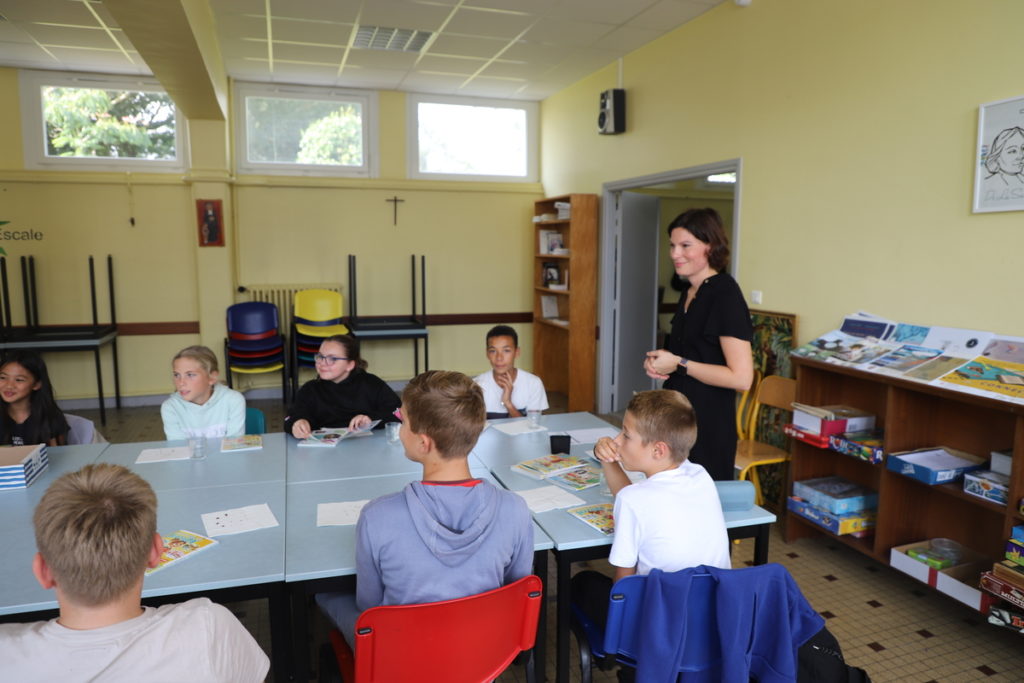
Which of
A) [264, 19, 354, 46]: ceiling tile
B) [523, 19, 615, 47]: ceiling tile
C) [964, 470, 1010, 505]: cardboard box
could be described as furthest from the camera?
[264, 19, 354, 46]: ceiling tile

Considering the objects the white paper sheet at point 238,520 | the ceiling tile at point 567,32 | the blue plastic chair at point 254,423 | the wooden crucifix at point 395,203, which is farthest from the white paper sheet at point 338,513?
the wooden crucifix at point 395,203

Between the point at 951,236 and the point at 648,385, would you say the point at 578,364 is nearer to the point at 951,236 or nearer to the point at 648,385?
the point at 648,385

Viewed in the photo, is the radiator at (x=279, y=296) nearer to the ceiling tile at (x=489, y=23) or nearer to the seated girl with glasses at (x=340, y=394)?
the ceiling tile at (x=489, y=23)

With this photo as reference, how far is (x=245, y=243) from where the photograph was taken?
6688mm

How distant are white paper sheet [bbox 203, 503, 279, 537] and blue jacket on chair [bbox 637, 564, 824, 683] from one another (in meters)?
1.11

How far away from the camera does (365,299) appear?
23.3 feet

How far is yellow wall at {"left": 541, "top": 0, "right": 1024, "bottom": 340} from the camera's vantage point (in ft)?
9.20

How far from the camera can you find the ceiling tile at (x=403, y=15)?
14.7ft

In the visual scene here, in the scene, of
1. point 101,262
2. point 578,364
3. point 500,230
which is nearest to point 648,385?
point 578,364

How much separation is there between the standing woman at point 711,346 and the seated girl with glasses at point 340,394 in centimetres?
139

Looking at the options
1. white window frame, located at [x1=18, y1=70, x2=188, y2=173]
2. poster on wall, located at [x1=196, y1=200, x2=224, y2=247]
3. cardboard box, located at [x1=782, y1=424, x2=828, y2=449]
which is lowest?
cardboard box, located at [x1=782, y1=424, x2=828, y2=449]

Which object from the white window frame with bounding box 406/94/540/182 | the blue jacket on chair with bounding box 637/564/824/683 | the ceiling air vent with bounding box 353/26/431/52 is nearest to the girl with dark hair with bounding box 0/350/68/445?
the blue jacket on chair with bounding box 637/564/824/683

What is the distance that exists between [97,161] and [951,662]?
7.27 m

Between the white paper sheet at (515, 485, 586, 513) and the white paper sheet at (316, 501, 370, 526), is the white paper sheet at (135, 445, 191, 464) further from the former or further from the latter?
the white paper sheet at (515, 485, 586, 513)
